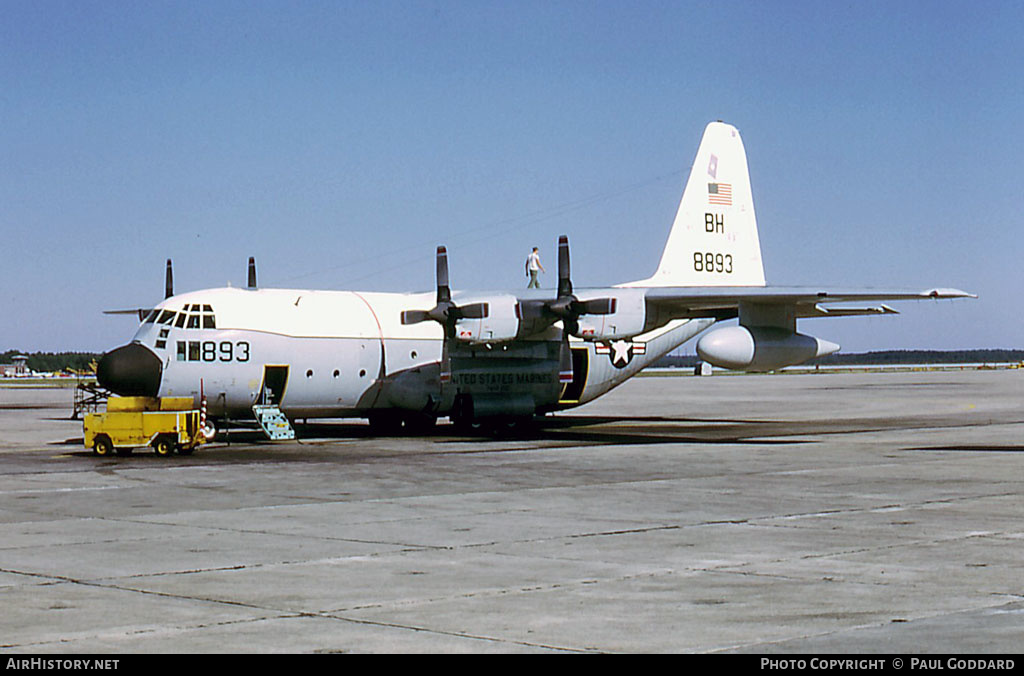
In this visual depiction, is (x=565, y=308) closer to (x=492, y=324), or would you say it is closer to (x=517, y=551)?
(x=492, y=324)

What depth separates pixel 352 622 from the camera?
8727 millimetres

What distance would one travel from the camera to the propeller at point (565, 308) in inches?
1204

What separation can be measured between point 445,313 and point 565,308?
314 centimetres

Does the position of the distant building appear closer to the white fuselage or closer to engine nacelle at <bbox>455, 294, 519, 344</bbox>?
the white fuselage

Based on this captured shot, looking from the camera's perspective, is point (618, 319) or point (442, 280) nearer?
point (442, 280)

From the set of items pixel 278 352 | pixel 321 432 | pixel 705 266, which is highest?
pixel 705 266

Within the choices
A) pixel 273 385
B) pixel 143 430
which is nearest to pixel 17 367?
pixel 273 385

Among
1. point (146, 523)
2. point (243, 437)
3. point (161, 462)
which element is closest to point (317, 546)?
point (146, 523)

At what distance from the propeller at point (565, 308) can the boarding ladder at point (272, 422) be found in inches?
263

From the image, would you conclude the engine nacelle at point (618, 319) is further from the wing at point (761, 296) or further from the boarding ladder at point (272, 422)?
the boarding ladder at point (272, 422)

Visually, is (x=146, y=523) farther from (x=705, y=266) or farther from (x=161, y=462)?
(x=705, y=266)

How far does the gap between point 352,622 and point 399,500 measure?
27.4ft

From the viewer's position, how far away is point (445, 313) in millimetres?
30625
